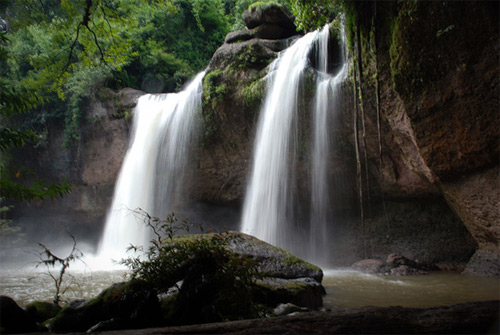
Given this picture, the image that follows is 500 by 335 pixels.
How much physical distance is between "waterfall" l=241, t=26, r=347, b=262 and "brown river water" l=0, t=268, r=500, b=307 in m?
4.03

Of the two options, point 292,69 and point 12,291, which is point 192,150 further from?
point 12,291

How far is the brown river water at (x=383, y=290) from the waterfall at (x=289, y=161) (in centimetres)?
403

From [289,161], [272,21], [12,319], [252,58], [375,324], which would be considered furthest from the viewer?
[272,21]

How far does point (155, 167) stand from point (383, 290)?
1071 centimetres

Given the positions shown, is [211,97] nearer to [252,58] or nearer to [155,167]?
[252,58]

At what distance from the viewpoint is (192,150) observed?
13.5 m

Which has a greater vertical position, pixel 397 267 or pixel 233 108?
pixel 233 108

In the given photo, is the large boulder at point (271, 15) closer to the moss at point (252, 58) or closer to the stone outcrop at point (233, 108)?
the stone outcrop at point (233, 108)

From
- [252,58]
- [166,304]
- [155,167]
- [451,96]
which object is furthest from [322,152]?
[166,304]

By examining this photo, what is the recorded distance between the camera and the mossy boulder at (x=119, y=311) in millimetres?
2986

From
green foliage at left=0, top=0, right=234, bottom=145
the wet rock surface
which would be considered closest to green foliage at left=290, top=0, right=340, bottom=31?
the wet rock surface

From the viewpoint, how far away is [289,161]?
1087 cm

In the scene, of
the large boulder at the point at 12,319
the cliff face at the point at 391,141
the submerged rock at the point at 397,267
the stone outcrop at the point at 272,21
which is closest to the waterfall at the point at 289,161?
the cliff face at the point at 391,141

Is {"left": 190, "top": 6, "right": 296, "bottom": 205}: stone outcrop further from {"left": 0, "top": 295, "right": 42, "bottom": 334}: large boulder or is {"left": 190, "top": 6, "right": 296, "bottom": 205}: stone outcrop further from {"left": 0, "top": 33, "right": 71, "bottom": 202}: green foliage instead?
{"left": 0, "top": 295, "right": 42, "bottom": 334}: large boulder
